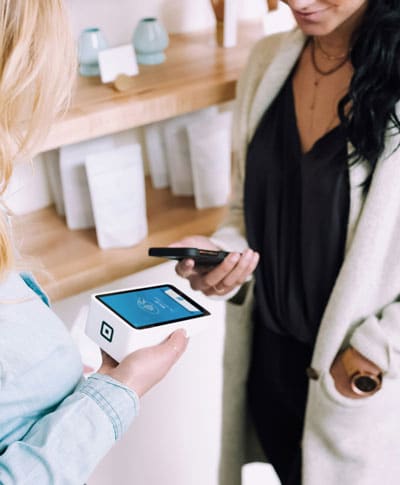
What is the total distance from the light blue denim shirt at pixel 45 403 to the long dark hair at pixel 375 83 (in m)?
0.57

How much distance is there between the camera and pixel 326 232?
1.12 meters

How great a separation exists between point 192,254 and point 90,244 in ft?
1.10

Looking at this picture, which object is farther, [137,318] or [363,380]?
[363,380]

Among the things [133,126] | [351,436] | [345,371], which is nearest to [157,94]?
[133,126]

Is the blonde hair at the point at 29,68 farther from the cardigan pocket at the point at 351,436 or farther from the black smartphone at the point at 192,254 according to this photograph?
the cardigan pocket at the point at 351,436

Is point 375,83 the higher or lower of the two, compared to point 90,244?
higher

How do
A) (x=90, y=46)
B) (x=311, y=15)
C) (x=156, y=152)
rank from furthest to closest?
(x=156, y=152) → (x=90, y=46) → (x=311, y=15)

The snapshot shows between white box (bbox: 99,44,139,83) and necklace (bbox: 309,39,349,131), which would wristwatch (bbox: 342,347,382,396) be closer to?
necklace (bbox: 309,39,349,131)

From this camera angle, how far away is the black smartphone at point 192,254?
106 centimetres

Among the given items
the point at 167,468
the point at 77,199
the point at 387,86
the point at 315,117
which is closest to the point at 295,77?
the point at 315,117

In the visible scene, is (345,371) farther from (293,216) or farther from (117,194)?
(117,194)

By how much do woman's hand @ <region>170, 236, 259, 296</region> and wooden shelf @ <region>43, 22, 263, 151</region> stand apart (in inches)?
10.3

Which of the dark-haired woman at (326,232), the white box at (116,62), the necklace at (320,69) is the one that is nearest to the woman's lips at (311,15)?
the dark-haired woman at (326,232)

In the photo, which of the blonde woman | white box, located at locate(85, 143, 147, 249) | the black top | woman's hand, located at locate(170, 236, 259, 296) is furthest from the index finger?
the blonde woman
